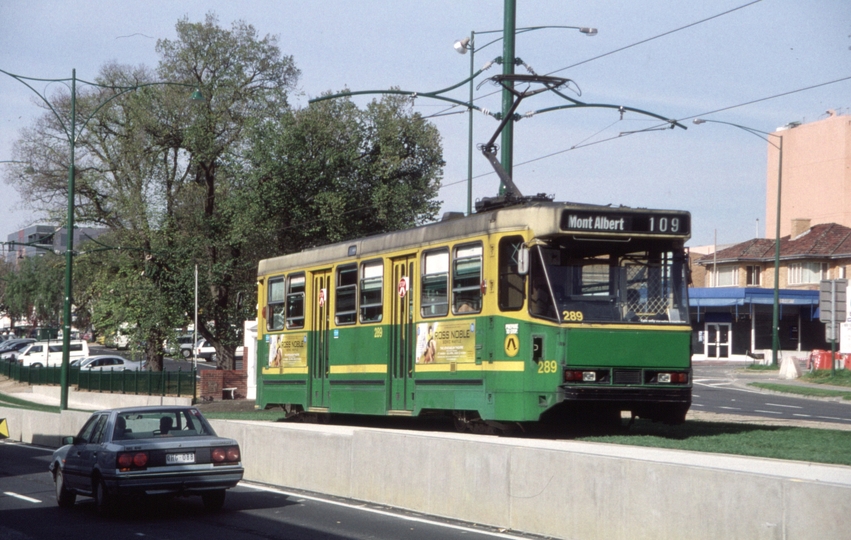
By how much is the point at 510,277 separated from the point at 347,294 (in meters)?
5.30

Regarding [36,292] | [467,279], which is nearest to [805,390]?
[467,279]

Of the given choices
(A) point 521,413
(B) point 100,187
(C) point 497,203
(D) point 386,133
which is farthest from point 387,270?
(B) point 100,187

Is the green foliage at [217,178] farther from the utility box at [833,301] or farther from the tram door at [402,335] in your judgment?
the tram door at [402,335]

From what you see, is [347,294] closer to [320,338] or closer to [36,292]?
[320,338]

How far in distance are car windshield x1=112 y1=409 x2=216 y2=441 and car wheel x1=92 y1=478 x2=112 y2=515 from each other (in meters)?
0.61

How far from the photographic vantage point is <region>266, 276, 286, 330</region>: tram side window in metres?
23.4

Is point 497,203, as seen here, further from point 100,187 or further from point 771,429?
point 100,187

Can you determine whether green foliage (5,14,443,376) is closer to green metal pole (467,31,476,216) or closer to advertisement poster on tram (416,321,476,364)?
green metal pole (467,31,476,216)

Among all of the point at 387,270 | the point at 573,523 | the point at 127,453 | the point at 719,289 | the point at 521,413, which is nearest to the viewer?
the point at 573,523

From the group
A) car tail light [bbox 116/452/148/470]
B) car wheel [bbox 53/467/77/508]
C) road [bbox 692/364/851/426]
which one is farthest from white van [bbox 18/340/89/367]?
car tail light [bbox 116/452/148/470]

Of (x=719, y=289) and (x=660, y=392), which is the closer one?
(x=660, y=392)

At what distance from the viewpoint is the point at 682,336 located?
51.5 feet

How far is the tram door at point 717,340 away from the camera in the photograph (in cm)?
7244

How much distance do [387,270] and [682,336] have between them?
5344 millimetres
